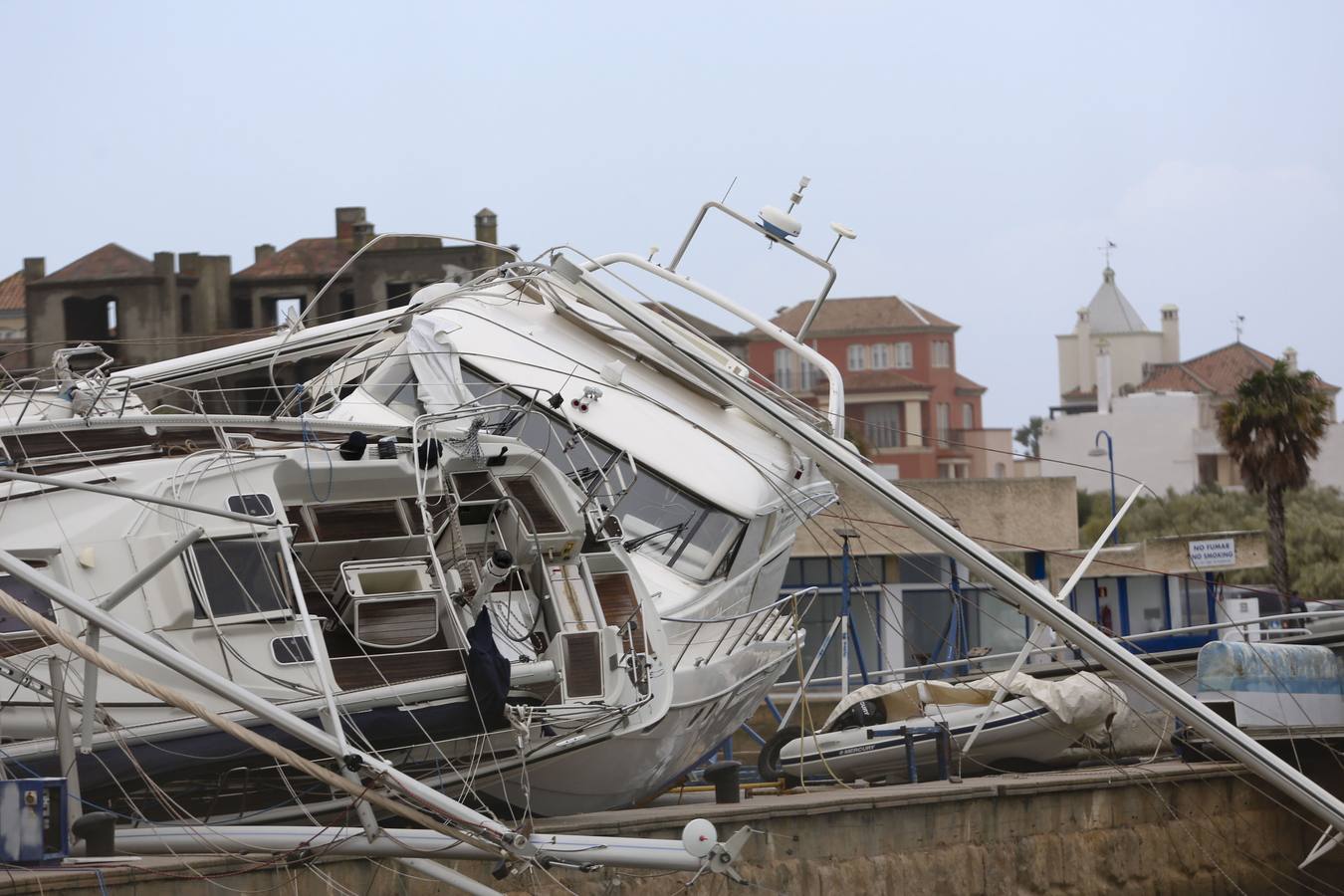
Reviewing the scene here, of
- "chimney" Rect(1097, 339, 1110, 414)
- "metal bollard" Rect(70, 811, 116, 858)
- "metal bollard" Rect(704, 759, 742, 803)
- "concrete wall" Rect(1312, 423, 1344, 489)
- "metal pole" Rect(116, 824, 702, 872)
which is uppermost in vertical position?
"chimney" Rect(1097, 339, 1110, 414)

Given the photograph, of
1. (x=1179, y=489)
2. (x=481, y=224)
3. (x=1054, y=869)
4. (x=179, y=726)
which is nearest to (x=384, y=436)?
(x=179, y=726)

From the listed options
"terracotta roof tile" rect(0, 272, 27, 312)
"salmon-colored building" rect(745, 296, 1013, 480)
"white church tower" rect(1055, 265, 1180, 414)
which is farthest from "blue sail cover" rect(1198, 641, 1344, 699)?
"white church tower" rect(1055, 265, 1180, 414)

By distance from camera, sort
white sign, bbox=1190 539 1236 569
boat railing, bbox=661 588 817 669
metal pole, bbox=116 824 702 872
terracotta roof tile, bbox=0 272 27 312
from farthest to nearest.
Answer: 1. terracotta roof tile, bbox=0 272 27 312
2. white sign, bbox=1190 539 1236 569
3. boat railing, bbox=661 588 817 669
4. metal pole, bbox=116 824 702 872

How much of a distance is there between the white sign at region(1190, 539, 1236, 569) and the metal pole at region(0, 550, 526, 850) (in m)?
17.1

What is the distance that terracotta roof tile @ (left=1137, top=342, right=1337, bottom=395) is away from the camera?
90.6 metres

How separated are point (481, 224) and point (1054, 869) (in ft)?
144

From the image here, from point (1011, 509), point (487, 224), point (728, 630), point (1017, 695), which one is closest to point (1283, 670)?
point (1017, 695)

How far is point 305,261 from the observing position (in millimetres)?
56219

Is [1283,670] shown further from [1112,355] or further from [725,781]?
[1112,355]

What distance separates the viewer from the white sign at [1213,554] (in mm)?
24231

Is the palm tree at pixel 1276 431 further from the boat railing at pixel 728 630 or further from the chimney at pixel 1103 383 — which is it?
the chimney at pixel 1103 383

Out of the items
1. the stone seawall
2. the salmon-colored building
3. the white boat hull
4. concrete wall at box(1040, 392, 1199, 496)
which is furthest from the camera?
the salmon-colored building

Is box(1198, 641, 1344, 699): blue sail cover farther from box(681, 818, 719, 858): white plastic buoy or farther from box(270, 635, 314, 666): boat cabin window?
box(270, 635, 314, 666): boat cabin window

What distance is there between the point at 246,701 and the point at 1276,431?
2906 cm
